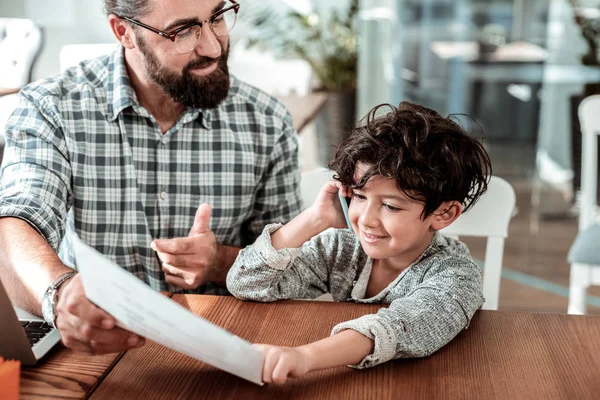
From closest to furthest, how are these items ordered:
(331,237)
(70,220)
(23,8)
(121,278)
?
(121,278), (331,237), (70,220), (23,8)

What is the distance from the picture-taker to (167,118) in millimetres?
1646

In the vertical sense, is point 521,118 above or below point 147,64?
below

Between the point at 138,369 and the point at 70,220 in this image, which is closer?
the point at 138,369

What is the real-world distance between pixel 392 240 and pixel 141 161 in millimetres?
654

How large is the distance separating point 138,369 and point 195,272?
1.51 ft

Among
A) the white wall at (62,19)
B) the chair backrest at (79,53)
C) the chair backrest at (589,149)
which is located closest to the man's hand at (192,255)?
the chair backrest at (79,53)

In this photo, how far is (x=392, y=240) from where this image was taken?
3.86ft

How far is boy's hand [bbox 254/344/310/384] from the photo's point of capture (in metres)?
0.89

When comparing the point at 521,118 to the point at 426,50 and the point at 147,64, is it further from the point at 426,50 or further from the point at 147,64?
the point at 147,64

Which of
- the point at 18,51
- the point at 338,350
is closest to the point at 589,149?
the point at 338,350

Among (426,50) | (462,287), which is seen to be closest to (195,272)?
(462,287)

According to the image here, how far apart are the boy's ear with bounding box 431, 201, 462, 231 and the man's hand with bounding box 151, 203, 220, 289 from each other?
0.40 meters

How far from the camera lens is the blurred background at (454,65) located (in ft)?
14.0

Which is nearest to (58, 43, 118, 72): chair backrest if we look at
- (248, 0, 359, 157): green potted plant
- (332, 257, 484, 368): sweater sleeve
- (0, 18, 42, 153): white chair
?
(332, 257, 484, 368): sweater sleeve
